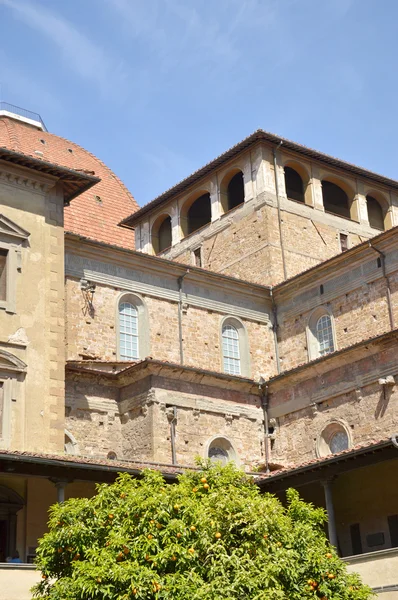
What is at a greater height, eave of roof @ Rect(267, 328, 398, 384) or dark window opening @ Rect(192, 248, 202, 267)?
dark window opening @ Rect(192, 248, 202, 267)

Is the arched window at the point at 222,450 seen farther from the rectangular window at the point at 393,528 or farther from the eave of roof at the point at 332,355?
the rectangular window at the point at 393,528

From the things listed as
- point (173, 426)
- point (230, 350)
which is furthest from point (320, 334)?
point (173, 426)

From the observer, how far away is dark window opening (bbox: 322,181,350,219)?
41312 millimetres

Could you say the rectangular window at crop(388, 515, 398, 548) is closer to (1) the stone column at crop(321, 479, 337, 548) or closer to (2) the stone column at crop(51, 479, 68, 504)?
(1) the stone column at crop(321, 479, 337, 548)

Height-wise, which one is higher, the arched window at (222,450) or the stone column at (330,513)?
the arched window at (222,450)

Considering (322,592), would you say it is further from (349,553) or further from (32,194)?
(32,194)

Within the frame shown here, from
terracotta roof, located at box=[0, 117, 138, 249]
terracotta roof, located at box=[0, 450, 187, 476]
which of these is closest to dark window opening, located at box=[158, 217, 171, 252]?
terracotta roof, located at box=[0, 117, 138, 249]

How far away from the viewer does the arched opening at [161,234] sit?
4331 centimetres

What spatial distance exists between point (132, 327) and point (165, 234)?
1198cm

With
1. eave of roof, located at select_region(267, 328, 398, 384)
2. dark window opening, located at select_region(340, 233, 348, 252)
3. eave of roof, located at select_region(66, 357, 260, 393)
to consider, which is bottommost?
eave of roof, located at select_region(66, 357, 260, 393)

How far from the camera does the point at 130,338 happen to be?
3200 centimetres

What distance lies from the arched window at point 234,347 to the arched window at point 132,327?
9.71ft

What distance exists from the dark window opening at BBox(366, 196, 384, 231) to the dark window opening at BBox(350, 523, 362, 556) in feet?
62.7

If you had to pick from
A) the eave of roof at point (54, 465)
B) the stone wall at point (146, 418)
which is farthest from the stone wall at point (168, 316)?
the eave of roof at point (54, 465)
